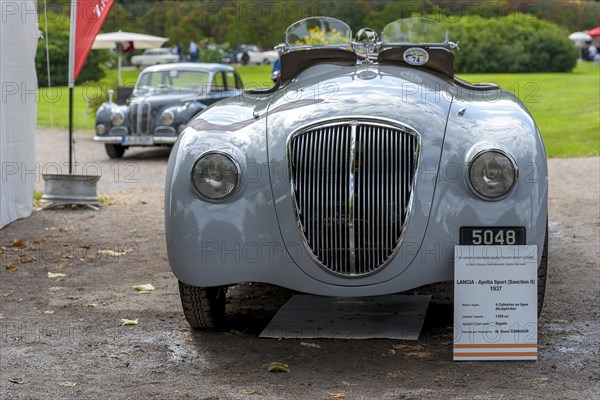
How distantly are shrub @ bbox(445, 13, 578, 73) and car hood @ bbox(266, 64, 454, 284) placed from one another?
34337 millimetres

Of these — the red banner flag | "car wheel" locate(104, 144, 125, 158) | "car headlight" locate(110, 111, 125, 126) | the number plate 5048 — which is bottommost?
"car wheel" locate(104, 144, 125, 158)

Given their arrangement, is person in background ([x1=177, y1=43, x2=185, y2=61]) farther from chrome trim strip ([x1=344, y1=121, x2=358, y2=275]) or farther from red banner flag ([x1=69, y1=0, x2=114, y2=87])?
chrome trim strip ([x1=344, y1=121, x2=358, y2=275])

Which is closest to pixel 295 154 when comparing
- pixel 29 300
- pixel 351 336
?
pixel 351 336

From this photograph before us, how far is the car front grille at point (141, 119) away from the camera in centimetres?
1689

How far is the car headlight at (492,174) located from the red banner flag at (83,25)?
6.01 meters

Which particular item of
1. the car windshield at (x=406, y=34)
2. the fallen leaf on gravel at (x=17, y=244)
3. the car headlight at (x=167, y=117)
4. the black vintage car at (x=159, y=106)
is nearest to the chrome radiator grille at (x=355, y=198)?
the car windshield at (x=406, y=34)

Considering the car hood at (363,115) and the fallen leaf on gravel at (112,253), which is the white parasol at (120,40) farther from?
the car hood at (363,115)

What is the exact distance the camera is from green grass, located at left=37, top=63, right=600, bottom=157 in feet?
58.9

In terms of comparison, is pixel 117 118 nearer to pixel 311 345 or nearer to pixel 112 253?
pixel 112 253

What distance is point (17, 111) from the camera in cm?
930

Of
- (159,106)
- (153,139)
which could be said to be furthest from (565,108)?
(153,139)

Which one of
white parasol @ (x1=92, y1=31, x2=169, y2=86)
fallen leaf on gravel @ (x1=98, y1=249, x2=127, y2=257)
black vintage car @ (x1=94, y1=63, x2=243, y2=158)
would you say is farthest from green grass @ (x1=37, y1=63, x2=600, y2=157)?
fallen leaf on gravel @ (x1=98, y1=249, x2=127, y2=257)

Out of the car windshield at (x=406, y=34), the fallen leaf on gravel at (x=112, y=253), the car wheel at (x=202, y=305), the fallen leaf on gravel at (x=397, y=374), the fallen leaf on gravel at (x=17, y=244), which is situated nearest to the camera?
the fallen leaf on gravel at (x=397, y=374)

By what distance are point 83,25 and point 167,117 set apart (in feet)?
21.6
